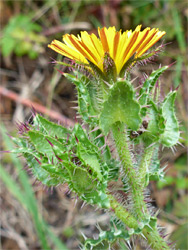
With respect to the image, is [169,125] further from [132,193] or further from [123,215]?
[123,215]

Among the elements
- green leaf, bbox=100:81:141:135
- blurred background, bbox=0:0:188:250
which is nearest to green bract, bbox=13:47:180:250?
green leaf, bbox=100:81:141:135

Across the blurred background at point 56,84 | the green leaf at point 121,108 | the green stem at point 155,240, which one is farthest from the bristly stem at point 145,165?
the blurred background at point 56,84

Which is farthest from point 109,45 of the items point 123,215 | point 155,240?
point 155,240

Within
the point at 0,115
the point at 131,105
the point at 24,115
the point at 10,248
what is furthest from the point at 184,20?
the point at 10,248

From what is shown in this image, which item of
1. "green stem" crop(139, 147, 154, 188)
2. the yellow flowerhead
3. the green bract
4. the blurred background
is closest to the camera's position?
the yellow flowerhead

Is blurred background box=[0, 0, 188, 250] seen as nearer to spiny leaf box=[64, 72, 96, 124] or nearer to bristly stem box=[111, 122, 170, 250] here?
bristly stem box=[111, 122, 170, 250]

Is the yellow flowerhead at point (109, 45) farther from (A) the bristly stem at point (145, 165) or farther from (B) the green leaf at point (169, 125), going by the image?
(A) the bristly stem at point (145, 165)
